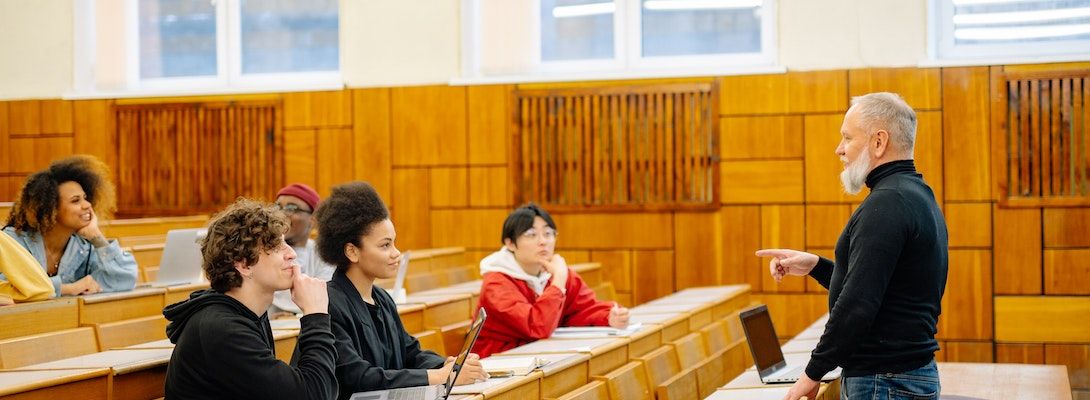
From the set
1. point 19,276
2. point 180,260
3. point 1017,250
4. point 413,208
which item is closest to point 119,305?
point 19,276

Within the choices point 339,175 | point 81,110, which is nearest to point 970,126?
point 339,175

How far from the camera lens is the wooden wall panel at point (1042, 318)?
600cm

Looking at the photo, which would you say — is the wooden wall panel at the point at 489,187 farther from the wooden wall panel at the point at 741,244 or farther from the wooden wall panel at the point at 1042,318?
the wooden wall panel at the point at 1042,318

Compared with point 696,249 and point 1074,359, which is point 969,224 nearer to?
point 1074,359

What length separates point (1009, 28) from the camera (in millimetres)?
6223

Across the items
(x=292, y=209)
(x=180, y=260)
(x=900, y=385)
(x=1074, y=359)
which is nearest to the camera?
(x=900, y=385)

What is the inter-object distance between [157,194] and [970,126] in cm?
516

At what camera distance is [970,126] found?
20.2 feet

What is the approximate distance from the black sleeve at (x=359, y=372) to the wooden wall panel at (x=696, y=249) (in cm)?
413

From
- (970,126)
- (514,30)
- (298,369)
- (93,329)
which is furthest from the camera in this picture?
(514,30)

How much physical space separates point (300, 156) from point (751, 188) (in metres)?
2.91

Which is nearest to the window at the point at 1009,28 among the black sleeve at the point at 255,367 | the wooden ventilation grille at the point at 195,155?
the wooden ventilation grille at the point at 195,155

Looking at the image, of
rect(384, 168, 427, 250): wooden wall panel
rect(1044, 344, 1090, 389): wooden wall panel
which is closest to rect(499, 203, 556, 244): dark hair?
rect(384, 168, 427, 250): wooden wall panel

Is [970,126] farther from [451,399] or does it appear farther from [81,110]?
[81,110]
